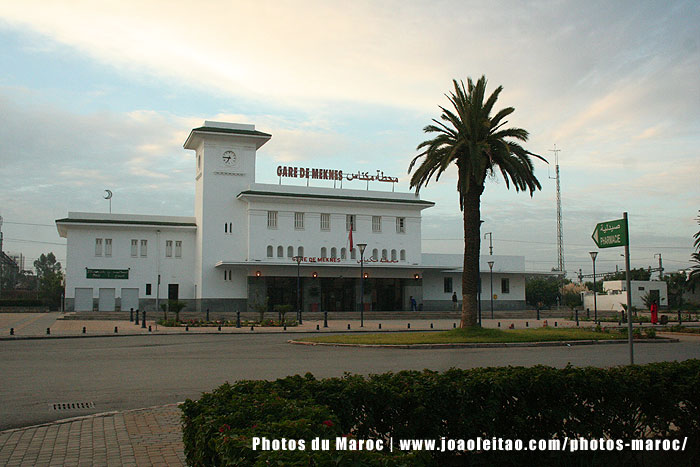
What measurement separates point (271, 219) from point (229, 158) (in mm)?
6886

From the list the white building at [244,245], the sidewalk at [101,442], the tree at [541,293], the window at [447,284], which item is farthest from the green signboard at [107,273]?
the tree at [541,293]

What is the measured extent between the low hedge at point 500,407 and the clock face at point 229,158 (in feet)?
171

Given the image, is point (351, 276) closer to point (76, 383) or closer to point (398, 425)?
point (76, 383)

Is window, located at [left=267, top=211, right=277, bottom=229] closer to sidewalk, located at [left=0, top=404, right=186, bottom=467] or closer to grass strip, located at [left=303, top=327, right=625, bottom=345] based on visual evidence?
grass strip, located at [left=303, top=327, right=625, bottom=345]

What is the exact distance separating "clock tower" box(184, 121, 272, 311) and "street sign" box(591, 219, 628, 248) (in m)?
46.9

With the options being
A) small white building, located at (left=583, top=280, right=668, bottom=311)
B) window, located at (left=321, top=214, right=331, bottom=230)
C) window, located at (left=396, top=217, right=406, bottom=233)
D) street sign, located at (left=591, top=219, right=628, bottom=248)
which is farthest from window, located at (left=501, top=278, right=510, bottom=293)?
street sign, located at (left=591, top=219, right=628, bottom=248)

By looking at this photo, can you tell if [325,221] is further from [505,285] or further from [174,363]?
[174,363]

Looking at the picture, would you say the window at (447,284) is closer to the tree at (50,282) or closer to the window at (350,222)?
the window at (350,222)

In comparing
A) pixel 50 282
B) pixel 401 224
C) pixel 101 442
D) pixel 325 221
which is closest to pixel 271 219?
pixel 325 221

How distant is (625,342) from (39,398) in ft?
78.3

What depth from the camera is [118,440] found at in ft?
26.9

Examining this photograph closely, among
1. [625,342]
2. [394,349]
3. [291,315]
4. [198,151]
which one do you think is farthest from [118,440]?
[198,151]

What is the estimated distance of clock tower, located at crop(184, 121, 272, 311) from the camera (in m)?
55.2

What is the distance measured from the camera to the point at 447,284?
213ft
